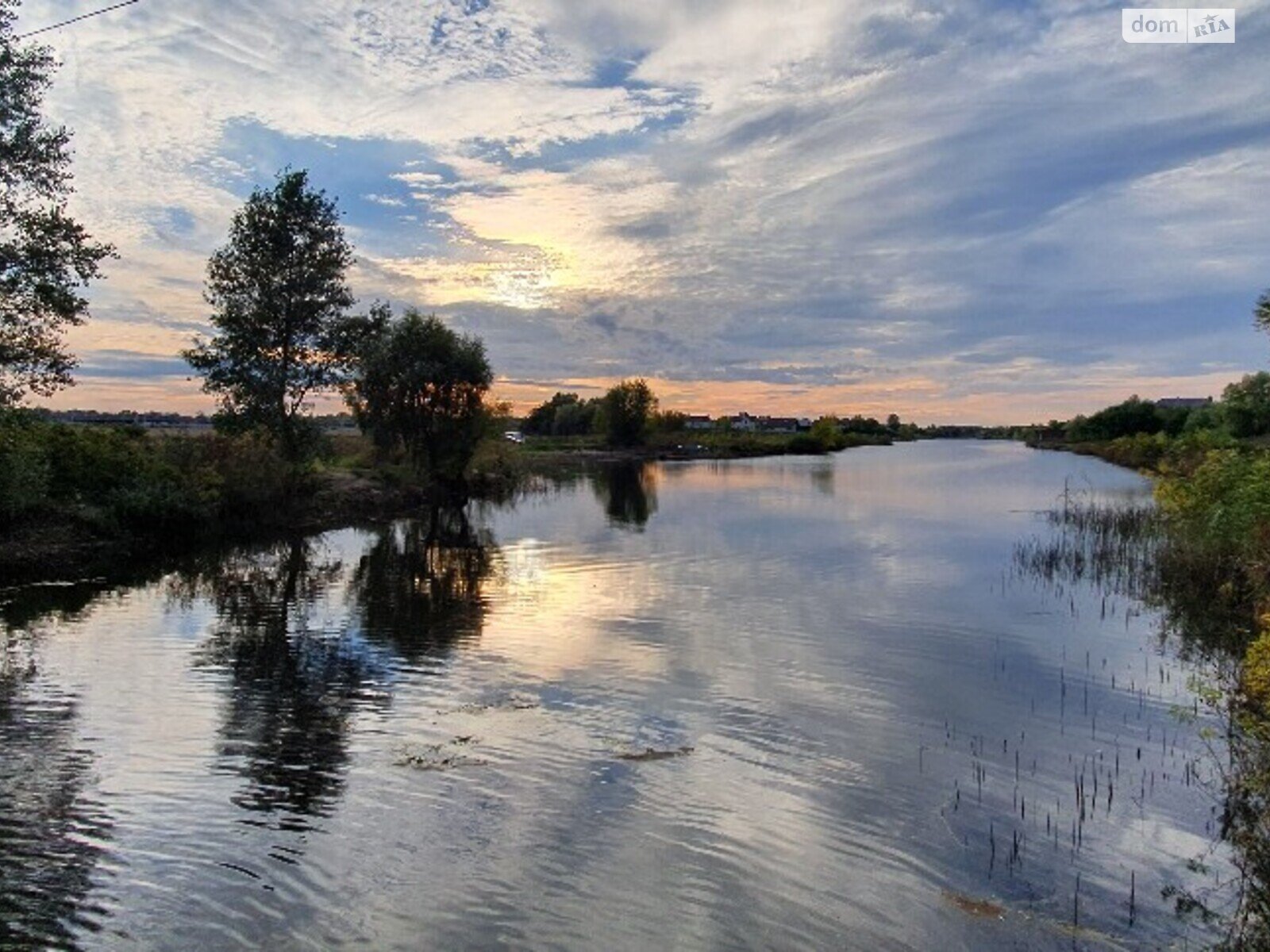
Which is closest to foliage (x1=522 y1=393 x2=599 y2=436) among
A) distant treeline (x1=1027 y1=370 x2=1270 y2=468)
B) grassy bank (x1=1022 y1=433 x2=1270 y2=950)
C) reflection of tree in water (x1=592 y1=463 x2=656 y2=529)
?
reflection of tree in water (x1=592 y1=463 x2=656 y2=529)

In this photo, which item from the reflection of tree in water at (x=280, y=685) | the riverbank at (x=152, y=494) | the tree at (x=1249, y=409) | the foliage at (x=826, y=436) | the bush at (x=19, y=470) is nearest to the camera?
the reflection of tree in water at (x=280, y=685)

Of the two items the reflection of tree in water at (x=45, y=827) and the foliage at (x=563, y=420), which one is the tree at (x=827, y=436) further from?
the reflection of tree in water at (x=45, y=827)

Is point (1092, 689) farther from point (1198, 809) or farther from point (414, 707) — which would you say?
point (414, 707)

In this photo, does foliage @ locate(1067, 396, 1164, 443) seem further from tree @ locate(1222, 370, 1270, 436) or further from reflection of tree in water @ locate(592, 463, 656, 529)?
reflection of tree in water @ locate(592, 463, 656, 529)

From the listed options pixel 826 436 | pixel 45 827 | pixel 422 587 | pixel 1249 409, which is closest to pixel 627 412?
pixel 826 436

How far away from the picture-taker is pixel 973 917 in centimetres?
725

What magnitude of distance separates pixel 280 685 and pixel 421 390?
38372mm

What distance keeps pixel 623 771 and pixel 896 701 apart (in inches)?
199

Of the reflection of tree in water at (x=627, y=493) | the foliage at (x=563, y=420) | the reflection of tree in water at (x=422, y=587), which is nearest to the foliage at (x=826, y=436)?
the foliage at (x=563, y=420)

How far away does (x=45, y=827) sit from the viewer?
8.02 metres

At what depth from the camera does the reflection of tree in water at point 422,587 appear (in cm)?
1731

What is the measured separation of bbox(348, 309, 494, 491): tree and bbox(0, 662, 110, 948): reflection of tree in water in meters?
39.0

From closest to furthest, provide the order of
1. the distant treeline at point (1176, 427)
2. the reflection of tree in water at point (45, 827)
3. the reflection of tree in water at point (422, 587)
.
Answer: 1. the reflection of tree in water at point (45, 827)
2. the reflection of tree in water at point (422, 587)
3. the distant treeline at point (1176, 427)

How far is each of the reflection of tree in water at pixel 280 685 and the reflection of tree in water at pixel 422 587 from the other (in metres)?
1.08
